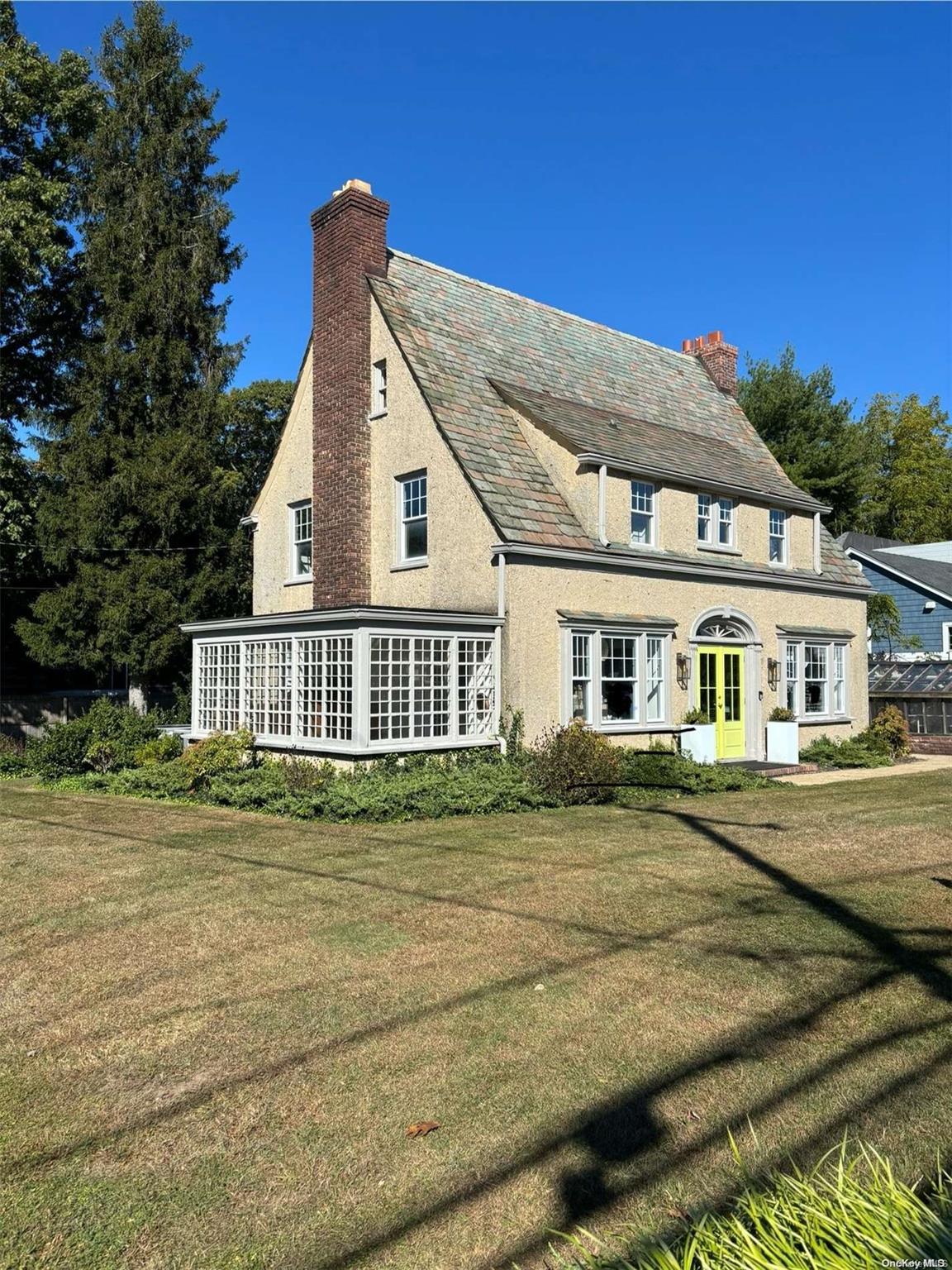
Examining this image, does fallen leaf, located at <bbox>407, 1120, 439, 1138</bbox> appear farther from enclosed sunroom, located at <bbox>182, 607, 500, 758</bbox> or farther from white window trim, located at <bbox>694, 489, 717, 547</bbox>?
white window trim, located at <bbox>694, 489, 717, 547</bbox>

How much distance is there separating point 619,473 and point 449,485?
11.3 ft

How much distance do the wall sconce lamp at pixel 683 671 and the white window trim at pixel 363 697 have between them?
449cm

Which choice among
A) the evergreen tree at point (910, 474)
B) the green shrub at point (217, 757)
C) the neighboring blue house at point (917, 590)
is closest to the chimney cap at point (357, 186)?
the green shrub at point (217, 757)

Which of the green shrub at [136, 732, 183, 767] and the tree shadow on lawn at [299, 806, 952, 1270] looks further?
the green shrub at [136, 732, 183, 767]

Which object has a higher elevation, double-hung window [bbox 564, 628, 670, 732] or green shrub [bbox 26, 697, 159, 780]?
double-hung window [bbox 564, 628, 670, 732]

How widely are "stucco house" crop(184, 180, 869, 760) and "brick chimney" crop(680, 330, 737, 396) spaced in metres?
3.30

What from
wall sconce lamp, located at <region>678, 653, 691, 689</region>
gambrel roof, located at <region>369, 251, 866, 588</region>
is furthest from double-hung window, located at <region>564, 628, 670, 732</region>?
gambrel roof, located at <region>369, 251, 866, 588</region>

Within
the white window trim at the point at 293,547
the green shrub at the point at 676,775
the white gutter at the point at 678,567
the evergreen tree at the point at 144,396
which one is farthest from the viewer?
the evergreen tree at the point at 144,396

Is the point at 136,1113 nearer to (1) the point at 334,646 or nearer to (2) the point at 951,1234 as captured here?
(2) the point at 951,1234

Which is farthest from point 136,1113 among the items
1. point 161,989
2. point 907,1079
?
point 907,1079

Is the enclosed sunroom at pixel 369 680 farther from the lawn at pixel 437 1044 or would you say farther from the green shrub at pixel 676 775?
the lawn at pixel 437 1044

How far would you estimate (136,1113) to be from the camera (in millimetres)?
4297

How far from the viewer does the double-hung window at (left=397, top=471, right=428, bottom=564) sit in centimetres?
1733

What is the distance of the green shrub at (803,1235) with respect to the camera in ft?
9.18
